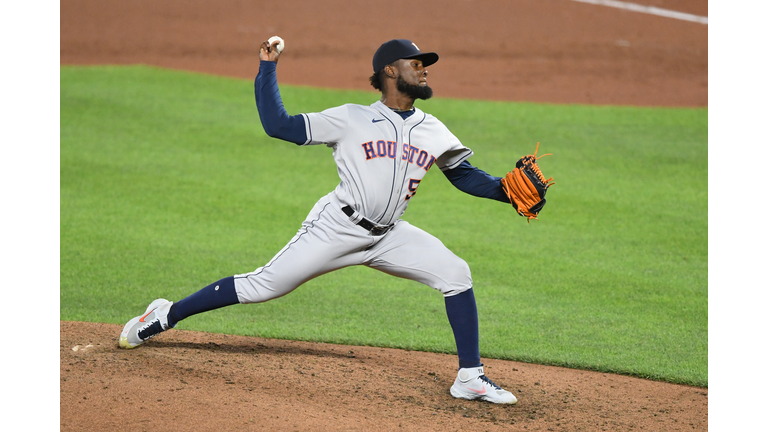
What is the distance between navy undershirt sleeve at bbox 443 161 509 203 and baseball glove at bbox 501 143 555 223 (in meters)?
0.08

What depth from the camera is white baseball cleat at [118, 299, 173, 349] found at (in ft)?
13.5

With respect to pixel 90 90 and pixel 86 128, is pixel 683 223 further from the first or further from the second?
pixel 90 90

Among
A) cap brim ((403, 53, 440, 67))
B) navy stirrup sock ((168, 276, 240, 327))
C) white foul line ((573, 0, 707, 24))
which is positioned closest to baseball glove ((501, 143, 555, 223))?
cap brim ((403, 53, 440, 67))

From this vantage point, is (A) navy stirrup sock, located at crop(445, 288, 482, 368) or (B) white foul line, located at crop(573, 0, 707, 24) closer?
(A) navy stirrup sock, located at crop(445, 288, 482, 368)

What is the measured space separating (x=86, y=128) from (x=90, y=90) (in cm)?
172

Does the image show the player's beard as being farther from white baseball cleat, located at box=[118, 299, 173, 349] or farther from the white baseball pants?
white baseball cleat, located at box=[118, 299, 173, 349]

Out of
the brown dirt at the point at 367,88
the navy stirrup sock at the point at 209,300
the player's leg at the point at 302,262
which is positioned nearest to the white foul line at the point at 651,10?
the brown dirt at the point at 367,88

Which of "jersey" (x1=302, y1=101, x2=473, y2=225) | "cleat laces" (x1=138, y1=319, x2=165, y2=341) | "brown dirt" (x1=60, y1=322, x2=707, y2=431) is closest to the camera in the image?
"brown dirt" (x1=60, y1=322, x2=707, y2=431)

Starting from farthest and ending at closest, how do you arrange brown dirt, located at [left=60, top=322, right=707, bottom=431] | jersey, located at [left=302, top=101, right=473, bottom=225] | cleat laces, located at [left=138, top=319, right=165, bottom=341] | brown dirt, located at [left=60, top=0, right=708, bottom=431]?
cleat laces, located at [left=138, top=319, right=165, bottom=341]
jersey, located at [left=302, top=101, right=473, bottom=225]
brown dirt, located at [left=60, top=0, right=708, bottom=431]
brown dirt, located at [left=60, top=322, right=707, bottom=431]

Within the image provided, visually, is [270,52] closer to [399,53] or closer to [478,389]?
[399,53]

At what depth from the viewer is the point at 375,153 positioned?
381 centimetres

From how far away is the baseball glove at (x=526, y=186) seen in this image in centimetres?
397

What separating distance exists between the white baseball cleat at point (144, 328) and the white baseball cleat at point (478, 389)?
159 cm

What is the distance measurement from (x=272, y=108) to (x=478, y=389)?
5.61 feet
